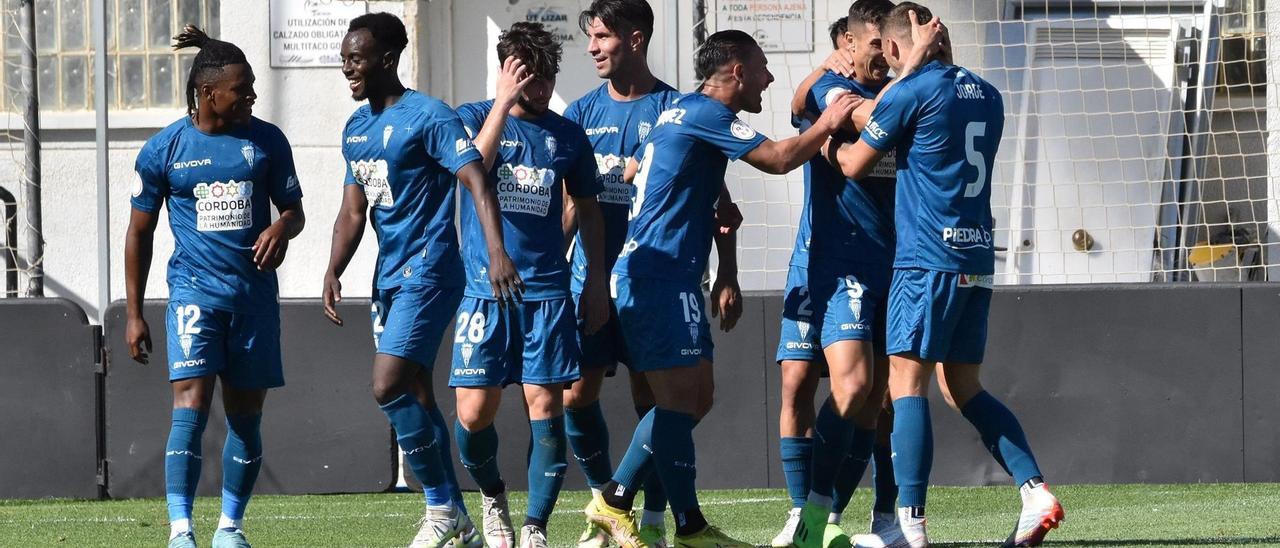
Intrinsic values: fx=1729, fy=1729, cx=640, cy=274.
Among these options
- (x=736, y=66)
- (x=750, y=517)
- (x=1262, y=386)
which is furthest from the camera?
(x=1262, y=386)

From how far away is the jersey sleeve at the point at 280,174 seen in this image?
655 centimetres

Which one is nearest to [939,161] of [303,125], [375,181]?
[375,181]

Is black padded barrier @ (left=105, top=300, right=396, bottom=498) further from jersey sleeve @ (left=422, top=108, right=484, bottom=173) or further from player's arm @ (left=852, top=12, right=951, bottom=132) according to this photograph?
player's arm @ (left=852, top=12, right=951, bottom=132)

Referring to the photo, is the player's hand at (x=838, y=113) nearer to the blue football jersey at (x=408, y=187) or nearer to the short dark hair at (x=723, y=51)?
the short dark hair at (x=723, y=51)

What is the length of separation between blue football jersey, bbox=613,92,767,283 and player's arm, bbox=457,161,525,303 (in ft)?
1.39

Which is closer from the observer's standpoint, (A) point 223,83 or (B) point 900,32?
(B) point 900,32

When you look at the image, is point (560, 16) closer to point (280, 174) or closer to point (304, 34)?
point (304, 34)

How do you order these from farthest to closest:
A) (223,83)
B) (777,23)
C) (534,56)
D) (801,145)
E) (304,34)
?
(304,34), (777,23), (223,83), (534,56), (801,145)

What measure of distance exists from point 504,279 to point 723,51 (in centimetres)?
112

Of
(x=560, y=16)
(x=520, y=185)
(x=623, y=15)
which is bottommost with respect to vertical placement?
(x=520, y=185)

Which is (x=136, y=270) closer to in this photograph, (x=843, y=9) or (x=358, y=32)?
(x=358, y=32)

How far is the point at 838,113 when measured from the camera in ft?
19.3

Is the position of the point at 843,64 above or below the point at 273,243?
above

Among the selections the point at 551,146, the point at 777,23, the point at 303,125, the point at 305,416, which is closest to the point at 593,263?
the point at 551,146
